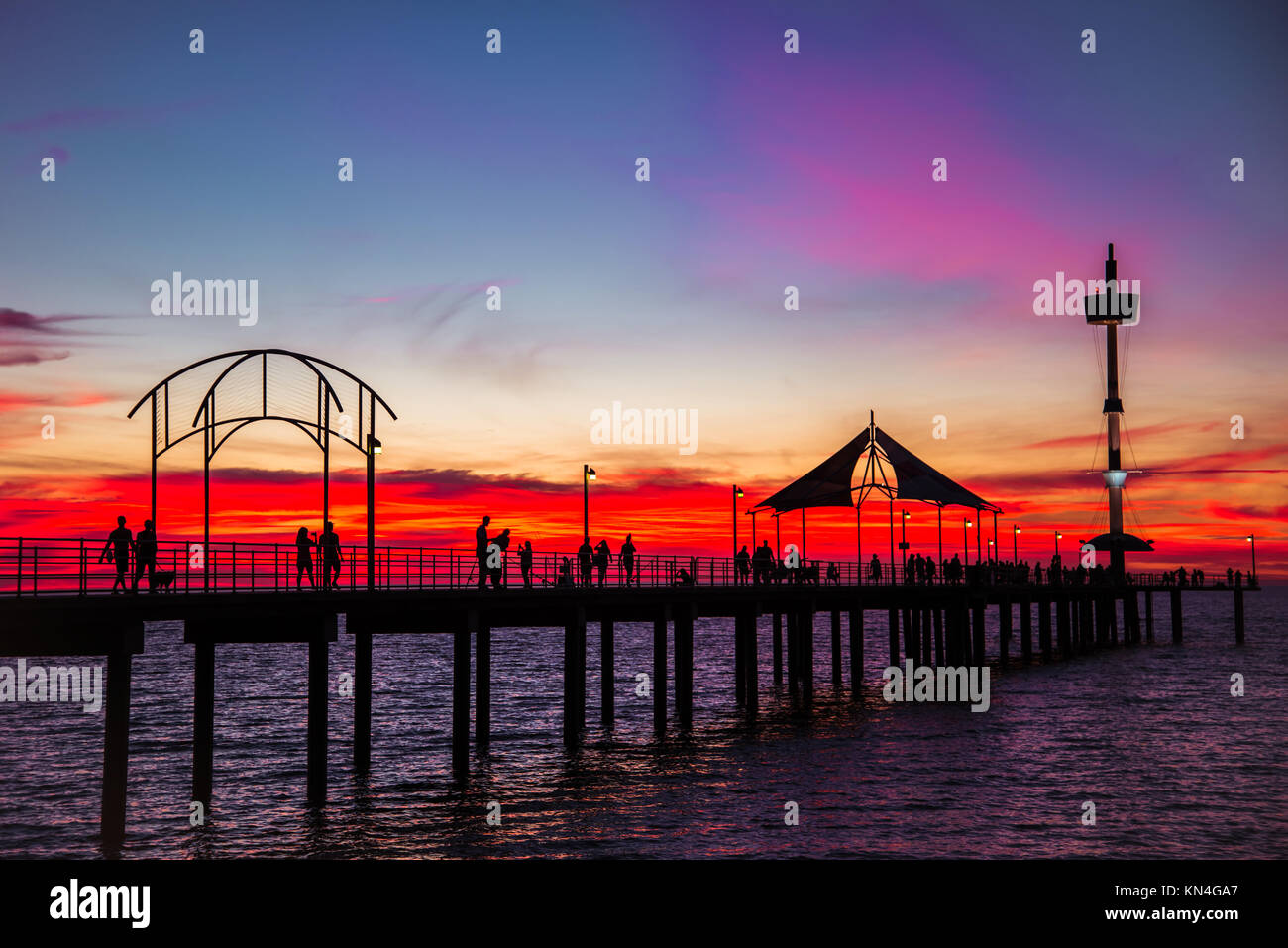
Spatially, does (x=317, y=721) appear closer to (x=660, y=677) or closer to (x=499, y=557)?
(x=499, y=557)

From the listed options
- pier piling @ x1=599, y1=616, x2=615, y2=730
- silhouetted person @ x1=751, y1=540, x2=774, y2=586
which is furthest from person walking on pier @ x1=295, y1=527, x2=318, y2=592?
silhouetted person @ x1=751, y1=540, x2=774, y2=586

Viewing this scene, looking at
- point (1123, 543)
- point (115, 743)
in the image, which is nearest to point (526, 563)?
point (115, 743)

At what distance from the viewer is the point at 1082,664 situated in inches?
2810

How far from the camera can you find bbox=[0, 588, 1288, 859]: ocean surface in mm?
22453

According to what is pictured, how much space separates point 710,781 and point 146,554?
14.0 meters

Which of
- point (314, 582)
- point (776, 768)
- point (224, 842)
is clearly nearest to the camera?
point (224, 842)

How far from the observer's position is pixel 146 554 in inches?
952

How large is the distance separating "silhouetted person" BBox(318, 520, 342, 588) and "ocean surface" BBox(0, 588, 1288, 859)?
4.81 meters

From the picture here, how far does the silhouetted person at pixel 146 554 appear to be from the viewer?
2384 cm

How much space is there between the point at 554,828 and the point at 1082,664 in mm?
56182

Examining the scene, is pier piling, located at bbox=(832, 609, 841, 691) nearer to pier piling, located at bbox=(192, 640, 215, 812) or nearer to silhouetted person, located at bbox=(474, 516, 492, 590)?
silhouetted person, located at bbox=(474, 516, 492, 590)
